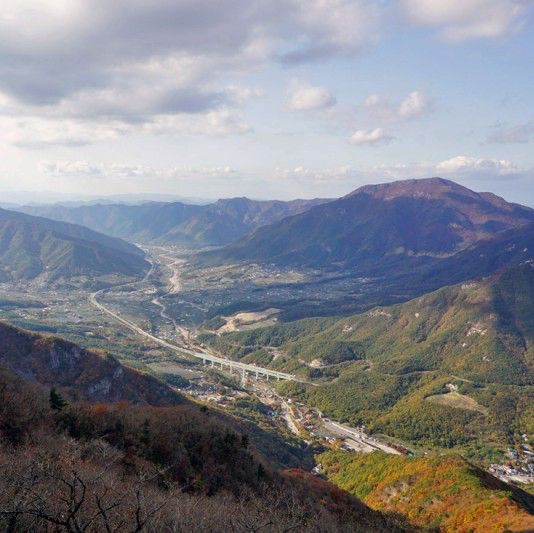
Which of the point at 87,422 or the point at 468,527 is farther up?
the point at 87,422

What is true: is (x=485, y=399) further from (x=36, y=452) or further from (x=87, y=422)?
(x=36, y=452)

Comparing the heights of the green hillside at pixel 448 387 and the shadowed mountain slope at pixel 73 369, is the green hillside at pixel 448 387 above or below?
below

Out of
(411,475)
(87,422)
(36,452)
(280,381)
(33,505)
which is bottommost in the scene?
(280,381)

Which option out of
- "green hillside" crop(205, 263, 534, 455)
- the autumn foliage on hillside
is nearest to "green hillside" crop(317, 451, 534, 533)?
the autumn foliage on hillside

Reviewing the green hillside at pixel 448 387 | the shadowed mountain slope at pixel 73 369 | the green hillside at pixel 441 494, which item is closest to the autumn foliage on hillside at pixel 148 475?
the green hillside at pixel 441 494

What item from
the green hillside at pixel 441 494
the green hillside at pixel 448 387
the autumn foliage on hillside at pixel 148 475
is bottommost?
the green hillside at pixel 448 387

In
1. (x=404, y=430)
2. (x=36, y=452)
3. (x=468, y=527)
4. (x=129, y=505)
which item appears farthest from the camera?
(x=404, y=430)

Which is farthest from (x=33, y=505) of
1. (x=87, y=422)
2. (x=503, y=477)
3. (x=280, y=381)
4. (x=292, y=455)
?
(x=280, y=381)

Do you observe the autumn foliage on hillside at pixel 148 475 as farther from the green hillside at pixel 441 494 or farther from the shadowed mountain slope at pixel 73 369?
the shadowed mountain slope at pixel 73 369

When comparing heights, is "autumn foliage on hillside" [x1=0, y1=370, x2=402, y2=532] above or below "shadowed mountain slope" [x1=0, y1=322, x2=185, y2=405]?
above

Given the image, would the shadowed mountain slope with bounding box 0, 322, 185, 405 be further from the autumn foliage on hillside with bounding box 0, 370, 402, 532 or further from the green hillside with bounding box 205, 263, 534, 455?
the green hillside with bounding box 205, 263, 534, 455

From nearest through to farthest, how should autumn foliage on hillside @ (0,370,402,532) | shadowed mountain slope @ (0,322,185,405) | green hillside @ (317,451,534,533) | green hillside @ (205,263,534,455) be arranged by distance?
1. autumn foliage on hillside @ (0,370,402,532)
2. green hillside @ (317,451,534,533)
3. shadowed mountain slope @ (0,322,185,405)
4. green hillside @ (205,263,534,455)
